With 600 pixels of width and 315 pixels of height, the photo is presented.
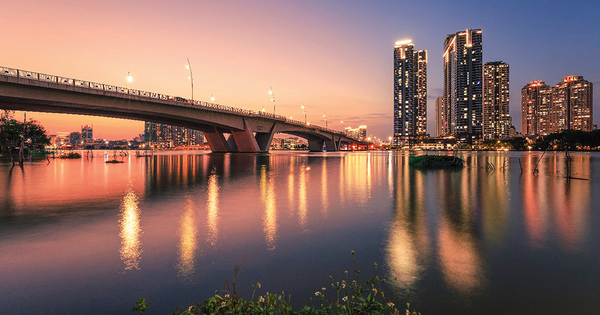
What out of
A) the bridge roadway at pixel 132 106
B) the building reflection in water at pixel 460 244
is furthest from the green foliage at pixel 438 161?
the bridge roadway at pixel 132 106

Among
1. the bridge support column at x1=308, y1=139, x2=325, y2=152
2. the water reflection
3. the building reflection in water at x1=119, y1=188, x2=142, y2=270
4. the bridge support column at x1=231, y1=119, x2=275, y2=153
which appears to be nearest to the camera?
the water reflection

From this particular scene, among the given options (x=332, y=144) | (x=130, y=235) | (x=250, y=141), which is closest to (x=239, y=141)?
(x=250, y=141)

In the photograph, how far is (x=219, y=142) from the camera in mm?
92500

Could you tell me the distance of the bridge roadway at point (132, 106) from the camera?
140 feet

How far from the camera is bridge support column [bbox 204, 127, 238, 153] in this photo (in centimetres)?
9011

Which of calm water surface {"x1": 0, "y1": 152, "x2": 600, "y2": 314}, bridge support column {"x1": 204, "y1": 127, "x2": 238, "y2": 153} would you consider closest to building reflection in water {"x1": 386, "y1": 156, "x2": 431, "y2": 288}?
calm water surface {"x1": 0, "y1": 152, "x2": 600, "y2": 314}

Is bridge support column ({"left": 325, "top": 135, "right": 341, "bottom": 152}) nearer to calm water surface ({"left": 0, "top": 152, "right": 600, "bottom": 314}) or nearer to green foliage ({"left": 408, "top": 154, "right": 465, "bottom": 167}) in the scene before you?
green foliage ({"left": 408, "top": 154, "right": 465, "bottom": 167})

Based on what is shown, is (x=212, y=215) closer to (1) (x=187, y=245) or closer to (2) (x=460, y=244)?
(1) (x=187, y=245)

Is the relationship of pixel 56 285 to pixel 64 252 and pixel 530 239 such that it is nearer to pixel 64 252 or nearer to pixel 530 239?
pixel 64 252

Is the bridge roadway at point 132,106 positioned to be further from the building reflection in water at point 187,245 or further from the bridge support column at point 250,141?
the building reflection in water at point 187,245

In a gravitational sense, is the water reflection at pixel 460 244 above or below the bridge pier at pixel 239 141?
below

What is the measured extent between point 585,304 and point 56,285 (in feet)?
28.9

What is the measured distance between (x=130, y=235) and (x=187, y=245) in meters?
2.20

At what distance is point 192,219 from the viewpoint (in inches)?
412
